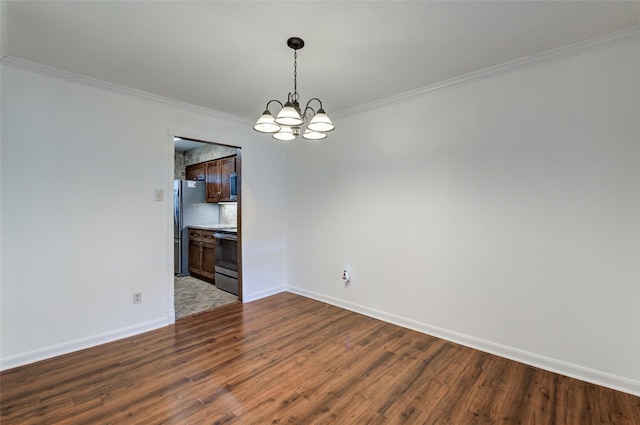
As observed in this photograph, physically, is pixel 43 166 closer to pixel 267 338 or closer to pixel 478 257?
pixel 267 338

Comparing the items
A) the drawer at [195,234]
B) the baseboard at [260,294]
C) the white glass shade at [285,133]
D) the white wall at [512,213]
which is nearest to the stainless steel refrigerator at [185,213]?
the drawer at [195,234]

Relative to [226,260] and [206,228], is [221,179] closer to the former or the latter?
[206,228]

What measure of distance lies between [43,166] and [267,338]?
259 cm

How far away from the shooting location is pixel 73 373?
2.32 meters

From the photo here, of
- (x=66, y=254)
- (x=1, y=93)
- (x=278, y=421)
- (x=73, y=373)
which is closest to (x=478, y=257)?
(x=278, y=421)

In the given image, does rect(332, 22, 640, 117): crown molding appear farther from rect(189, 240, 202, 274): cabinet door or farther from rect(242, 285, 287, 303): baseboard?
rect(189, 240, 202, 274): cabinet door

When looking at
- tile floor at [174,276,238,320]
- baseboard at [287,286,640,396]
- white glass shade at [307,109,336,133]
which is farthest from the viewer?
tile floor at [174,276,238,320]

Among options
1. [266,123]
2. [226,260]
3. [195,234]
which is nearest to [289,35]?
[266,123]

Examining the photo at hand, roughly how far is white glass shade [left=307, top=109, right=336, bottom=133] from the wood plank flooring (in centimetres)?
192

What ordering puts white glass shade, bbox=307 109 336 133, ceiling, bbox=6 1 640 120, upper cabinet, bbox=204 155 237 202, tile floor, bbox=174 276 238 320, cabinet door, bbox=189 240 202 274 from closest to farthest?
ceiling, bbox=6 1 640 120 → white glass shade, bbox=307 109 336 133 → tile floor, bbox=174 276 238 320 → upper cabinet, bbox=204 155 237 202 → cabinet door, bbox=189 240 202 274

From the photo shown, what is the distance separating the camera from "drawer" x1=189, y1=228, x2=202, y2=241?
534 cm

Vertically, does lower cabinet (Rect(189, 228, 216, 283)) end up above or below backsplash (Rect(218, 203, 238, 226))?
below

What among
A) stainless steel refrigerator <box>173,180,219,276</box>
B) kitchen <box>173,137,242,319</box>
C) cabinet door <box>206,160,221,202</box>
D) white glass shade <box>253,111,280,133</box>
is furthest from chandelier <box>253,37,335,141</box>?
stainless steel refrigerator <box>173,180,219,276</box>

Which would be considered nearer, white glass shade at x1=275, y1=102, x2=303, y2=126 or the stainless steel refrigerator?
white glass shade at x1=275, y1=102, x2=303, y2=126
